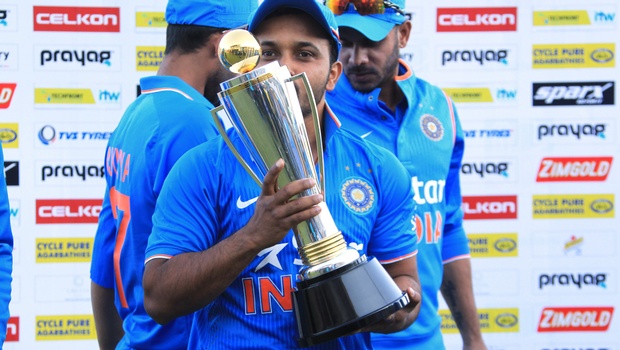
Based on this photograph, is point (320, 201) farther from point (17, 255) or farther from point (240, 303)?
point (17, 255)

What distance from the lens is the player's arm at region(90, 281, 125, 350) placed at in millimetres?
2785

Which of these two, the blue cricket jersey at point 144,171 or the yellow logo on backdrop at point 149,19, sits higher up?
the yellow logo on backdrop at point 149,19

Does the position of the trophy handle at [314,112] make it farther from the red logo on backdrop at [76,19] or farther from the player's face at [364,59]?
the red logo on backdrop at [76,19]

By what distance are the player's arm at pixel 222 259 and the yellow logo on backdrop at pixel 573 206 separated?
3.26 meters

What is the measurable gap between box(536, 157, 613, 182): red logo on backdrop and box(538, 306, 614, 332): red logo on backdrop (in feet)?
2.13

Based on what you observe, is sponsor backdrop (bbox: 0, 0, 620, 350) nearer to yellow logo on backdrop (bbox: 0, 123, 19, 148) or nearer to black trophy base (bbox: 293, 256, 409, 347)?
yellow logo on backdrop (bbox: 0, 123, 19, 148)

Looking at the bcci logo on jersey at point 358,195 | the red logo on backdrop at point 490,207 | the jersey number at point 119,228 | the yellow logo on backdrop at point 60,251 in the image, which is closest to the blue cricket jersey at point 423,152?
the jersey number at point 119,228

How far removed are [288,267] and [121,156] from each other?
0.90 meters

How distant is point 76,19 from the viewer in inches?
179

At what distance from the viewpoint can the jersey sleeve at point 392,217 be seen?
75.5 inches

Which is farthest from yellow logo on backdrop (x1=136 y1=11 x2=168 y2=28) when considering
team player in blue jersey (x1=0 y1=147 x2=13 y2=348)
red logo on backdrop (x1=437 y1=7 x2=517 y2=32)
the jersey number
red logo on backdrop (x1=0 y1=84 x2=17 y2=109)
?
team player in blue jersey (x1=0 y1=147 x2=13 y2=348)

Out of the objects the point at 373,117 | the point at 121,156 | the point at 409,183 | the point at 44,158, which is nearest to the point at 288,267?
the point at 409,183

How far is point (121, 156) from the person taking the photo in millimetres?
2521

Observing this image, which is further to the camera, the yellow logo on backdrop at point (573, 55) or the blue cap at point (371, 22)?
the yellow logo on backdrop at point (573, 55)
